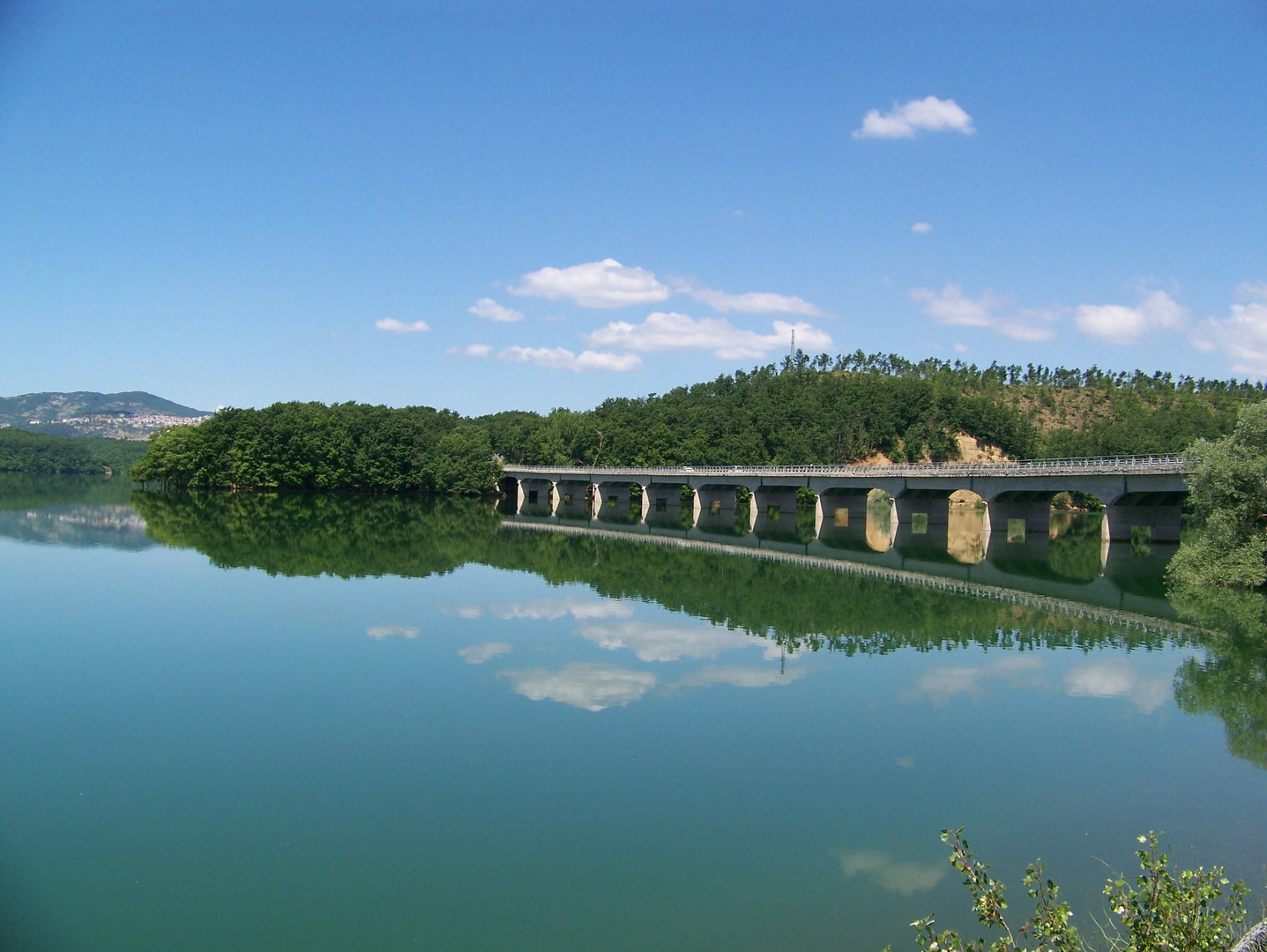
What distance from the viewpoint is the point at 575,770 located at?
18672 mm

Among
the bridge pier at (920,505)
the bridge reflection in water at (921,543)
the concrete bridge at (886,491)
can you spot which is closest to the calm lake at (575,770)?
the bridge reflection in water at (921,543)

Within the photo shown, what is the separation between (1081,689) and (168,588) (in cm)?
3743

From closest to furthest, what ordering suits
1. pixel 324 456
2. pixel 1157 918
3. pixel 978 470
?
1. pixel 1157 918
2. pixel 978 470
3. pixel 324 456

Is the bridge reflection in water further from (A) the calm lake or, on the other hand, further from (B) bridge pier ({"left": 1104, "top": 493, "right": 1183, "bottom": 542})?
(A) the calm lake

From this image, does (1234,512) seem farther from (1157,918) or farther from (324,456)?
(324,456)

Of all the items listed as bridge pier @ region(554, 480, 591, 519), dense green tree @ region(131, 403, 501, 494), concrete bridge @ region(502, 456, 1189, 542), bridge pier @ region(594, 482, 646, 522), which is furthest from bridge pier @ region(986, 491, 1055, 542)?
dense green tree @ region(131, 403, 501, 494)

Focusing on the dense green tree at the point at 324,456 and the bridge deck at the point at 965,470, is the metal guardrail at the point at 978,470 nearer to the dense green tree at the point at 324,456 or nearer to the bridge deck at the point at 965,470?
the bridge deck at the point at 965,470

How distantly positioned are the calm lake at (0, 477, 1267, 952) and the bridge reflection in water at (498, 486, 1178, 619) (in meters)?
9.23

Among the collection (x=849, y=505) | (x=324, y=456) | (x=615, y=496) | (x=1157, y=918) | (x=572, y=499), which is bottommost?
(x=1157, y=918)

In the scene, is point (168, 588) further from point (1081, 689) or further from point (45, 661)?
point (1081, 689)

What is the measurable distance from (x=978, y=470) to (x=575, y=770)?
203ft

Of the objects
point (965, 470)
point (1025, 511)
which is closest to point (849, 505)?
point (1025, 511)

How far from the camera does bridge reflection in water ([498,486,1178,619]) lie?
→ 1939 inches

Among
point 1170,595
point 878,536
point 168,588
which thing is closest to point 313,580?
point 168,588
